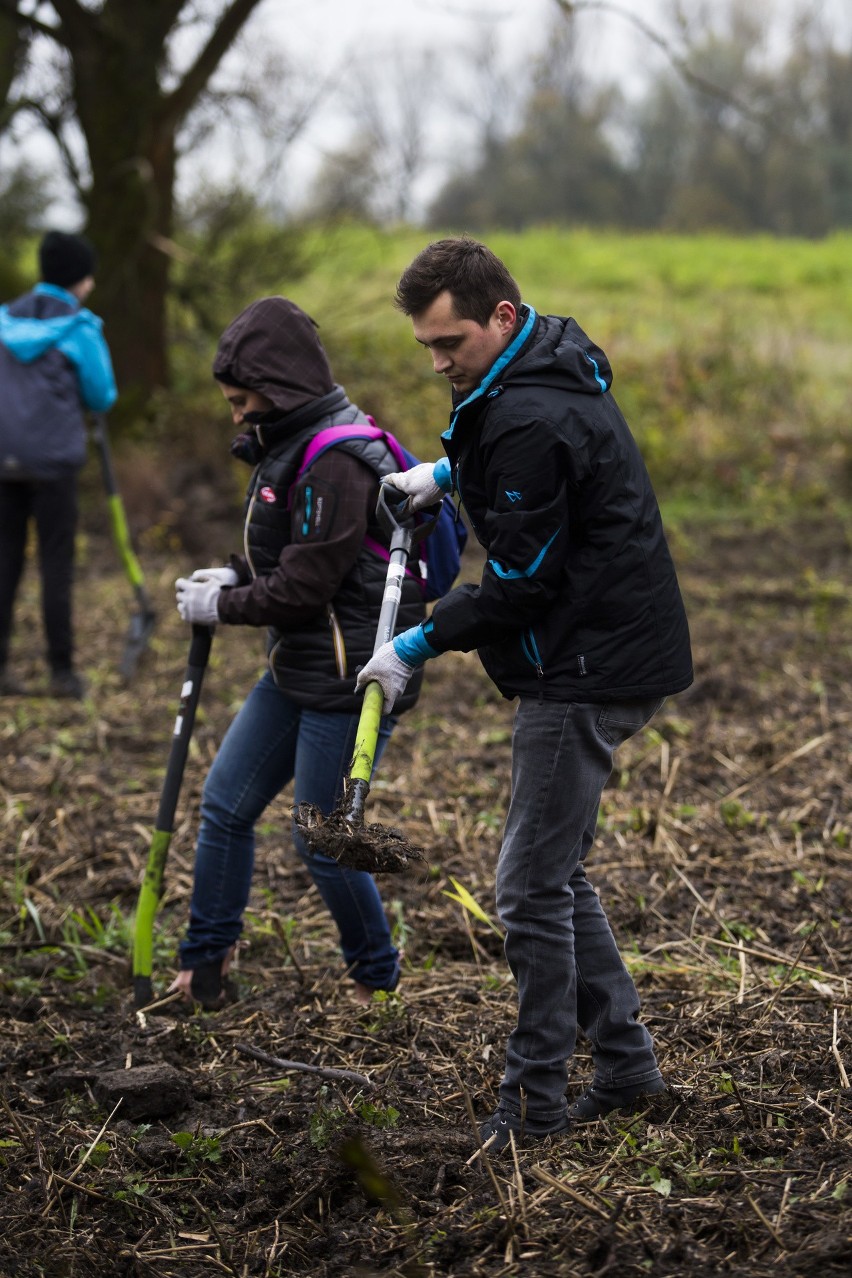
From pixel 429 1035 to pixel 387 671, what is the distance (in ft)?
4.27

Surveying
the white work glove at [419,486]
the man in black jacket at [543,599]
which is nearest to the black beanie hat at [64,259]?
the white work glove at [419,486]

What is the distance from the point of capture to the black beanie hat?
264 inches

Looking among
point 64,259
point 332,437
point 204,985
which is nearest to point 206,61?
point 64,259

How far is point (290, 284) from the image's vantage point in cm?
1342

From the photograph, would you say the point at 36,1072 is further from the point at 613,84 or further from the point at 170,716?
the point at 613,84

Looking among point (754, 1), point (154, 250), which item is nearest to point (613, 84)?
point (754, 1)

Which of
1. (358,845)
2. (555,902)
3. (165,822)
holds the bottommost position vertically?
(165,822)

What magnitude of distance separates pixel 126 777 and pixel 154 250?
760 cm

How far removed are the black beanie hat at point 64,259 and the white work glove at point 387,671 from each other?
4.54 meters

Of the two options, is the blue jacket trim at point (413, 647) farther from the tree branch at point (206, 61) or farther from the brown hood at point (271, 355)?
the tree branch at point (206, 61)

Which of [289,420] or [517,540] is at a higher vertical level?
[289,420]

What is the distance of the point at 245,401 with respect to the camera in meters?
3.64

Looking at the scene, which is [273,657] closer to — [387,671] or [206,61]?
[387,671]

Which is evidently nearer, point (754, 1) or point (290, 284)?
point (290, 284)
